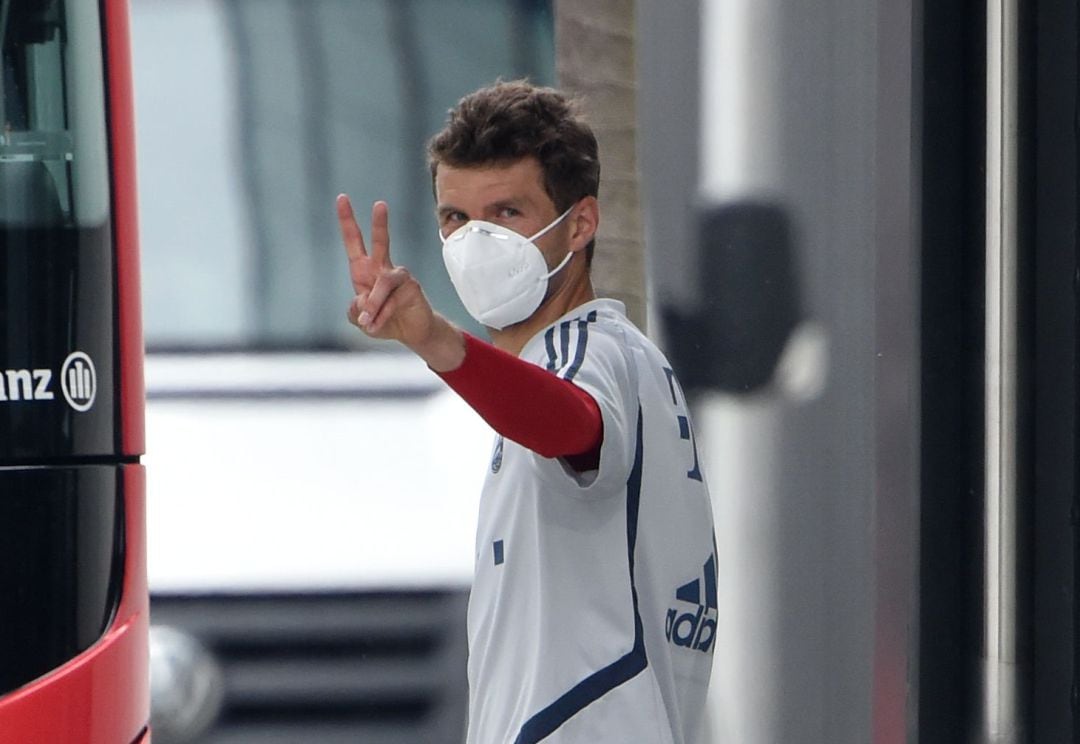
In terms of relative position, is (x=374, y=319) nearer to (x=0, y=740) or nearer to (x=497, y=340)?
(x=497, y=340)

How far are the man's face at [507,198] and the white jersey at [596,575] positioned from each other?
0.17 metres

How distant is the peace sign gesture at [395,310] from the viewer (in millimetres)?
2260

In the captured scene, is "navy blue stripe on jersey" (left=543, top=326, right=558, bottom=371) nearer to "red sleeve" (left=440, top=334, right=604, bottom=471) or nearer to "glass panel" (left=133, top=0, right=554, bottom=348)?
"red sleeve" (left=440, top=334, right=604, bottom=471)

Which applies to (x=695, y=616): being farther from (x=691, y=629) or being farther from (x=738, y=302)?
(x=738, y=302)

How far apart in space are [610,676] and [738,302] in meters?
2.34

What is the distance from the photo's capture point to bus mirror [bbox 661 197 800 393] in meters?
4.64

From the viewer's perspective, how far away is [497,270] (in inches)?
104

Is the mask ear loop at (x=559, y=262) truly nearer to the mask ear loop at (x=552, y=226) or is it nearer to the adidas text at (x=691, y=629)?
the mask ear loop at (x=552, y=226)

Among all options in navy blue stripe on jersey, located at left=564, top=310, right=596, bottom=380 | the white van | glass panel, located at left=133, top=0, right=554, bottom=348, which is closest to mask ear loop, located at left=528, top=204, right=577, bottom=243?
navy blue stripe on jersey, located at left=564, top=310, right=596, bottom=380

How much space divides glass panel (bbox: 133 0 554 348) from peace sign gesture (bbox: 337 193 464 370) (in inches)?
135

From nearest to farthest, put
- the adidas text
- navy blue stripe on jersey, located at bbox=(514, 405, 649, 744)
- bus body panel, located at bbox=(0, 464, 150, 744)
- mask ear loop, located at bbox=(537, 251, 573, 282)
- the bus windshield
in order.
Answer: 1. navy blue stripe on jersey, located at bbox=(514, 405, 649, 744)
2. the adidas text
3. mask ear loop, located at bbox=(537, 251, 573, 282)
4. bus body panel, located at bbox=(0, 464, 150, 744)
5. the bus windshield

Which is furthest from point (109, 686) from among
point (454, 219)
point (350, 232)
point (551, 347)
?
point (350, 232)

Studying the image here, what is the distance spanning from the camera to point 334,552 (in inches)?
210

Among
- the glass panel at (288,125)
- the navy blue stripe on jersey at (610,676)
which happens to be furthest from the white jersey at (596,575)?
the glass panel at (288,125)
